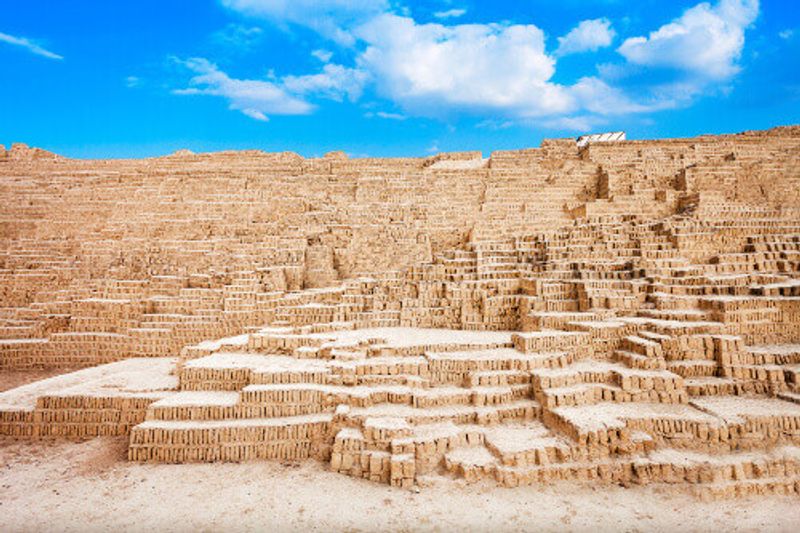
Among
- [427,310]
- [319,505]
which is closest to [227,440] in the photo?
[319,505]

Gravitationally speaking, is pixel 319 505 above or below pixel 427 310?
below

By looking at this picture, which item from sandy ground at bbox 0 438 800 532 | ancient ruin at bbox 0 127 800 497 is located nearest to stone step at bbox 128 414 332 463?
ancient ruin at bbox 0 127 800 497

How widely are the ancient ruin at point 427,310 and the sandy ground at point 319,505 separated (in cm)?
33

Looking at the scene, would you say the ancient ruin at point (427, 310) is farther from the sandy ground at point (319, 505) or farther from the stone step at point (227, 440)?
the sandy ground at point (319, 505)

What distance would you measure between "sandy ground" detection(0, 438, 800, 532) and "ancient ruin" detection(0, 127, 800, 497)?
33 cm

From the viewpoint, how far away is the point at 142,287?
14.7 m

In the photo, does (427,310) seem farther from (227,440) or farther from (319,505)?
(319,505)

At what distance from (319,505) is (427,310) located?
23.3 ft

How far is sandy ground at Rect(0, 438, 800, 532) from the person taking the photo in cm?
604

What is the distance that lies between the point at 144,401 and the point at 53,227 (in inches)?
645

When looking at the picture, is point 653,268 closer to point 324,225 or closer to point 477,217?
point 477,217

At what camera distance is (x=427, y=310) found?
1298 cm

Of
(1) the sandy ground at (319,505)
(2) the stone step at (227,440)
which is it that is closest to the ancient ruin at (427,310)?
(2) the stone step at (227,440)

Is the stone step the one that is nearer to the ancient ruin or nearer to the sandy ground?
the ancient ruin
